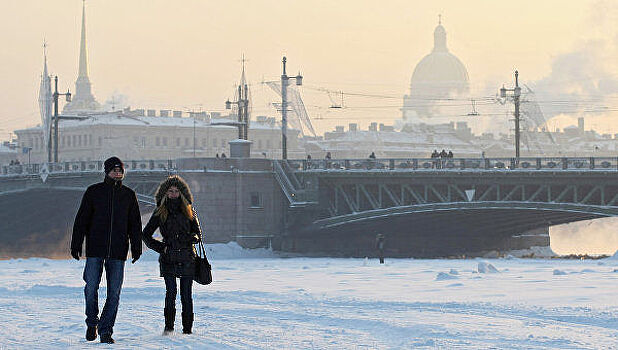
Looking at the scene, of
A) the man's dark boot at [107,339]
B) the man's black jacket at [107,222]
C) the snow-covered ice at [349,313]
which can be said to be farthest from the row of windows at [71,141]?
the man's dark boot at [107,339]

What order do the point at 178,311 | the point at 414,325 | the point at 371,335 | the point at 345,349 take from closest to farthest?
1. the point at 345,349
2. the point at 371,335
3. the point at 414,325
4. the point at 178,311

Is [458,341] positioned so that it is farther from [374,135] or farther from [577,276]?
[374,135]

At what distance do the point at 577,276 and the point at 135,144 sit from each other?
409ft

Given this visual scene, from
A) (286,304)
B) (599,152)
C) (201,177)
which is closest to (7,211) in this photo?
(201,177)

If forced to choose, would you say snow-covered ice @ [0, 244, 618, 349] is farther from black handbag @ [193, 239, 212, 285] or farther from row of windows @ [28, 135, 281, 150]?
row of windows @ [28, 135, 281, 150]

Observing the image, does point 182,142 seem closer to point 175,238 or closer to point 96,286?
point 175,238

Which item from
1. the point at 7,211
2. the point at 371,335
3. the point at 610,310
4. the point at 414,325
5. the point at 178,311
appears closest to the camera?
the point at 371,335

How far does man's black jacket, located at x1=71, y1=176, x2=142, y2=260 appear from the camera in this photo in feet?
45.1

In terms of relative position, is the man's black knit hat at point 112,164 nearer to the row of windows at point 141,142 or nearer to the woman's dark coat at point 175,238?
the woman's dark coat at point 175,238

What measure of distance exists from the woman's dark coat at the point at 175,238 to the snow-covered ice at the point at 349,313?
798mm

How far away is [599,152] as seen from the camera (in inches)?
6959

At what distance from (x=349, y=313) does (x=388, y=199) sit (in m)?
44.6

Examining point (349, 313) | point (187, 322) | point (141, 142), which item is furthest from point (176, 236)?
point (141, 142)

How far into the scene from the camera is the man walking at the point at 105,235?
13727 millimetres
